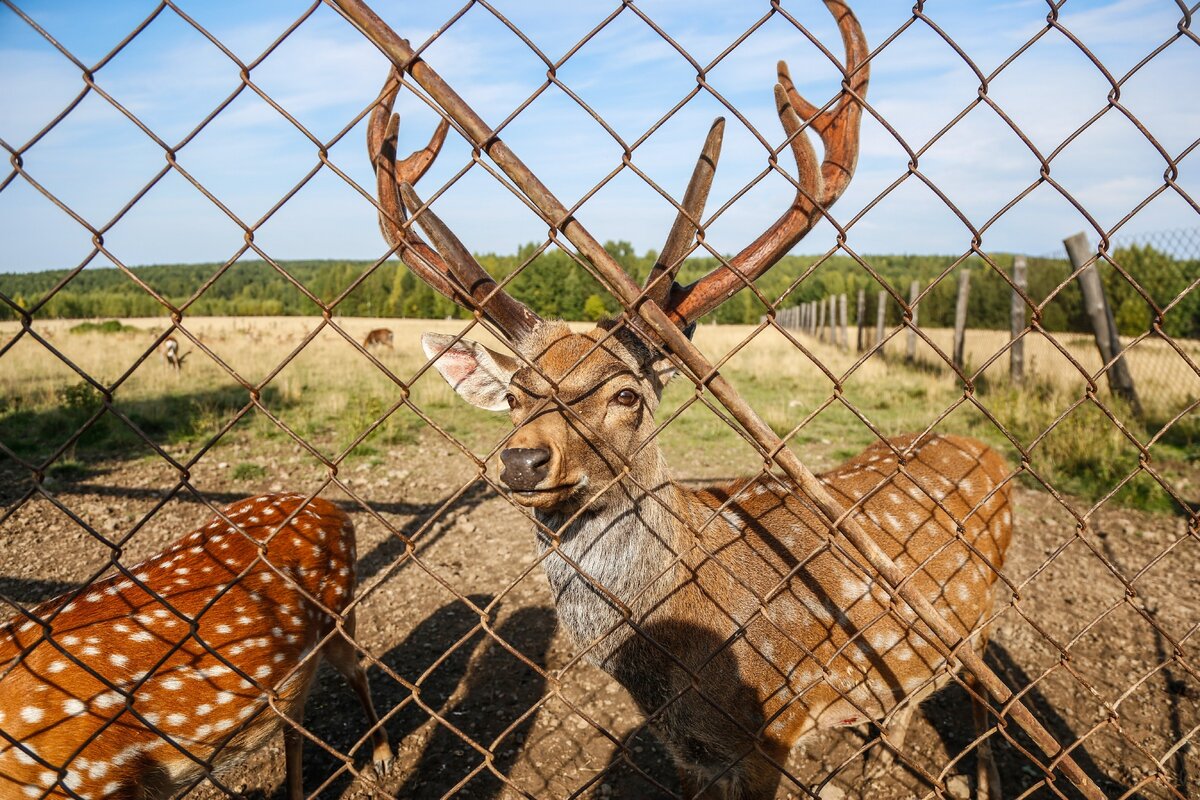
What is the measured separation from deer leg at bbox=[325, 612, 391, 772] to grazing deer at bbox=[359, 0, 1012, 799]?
1.39 metres

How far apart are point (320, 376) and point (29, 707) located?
470 inches

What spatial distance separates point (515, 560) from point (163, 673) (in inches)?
116

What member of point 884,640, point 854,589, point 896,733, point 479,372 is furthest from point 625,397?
point 896,733

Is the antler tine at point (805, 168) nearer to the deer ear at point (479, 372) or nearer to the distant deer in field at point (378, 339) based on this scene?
the deer ear at point (479, 372)

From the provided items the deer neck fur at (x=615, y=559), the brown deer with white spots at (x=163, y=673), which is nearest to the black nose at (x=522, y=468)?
the deer neck fur at (x=615, y=559)

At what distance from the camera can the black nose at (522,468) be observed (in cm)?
188

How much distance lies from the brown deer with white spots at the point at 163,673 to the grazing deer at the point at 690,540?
2.64ft

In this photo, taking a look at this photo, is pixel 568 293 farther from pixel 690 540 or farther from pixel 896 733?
pixel 690 540

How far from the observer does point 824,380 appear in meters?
13.5

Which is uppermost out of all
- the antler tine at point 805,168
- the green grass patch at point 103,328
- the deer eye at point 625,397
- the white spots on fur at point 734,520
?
the antler tine at point 805,168

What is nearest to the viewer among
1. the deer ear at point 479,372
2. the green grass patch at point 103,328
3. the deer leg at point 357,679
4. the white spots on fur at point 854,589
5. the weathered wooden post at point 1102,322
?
the deer ear at point 479,372

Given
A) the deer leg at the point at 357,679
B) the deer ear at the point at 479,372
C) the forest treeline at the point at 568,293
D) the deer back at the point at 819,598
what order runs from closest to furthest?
1. the deer back at the point at 819,598
2. the deer ear at the point at 479,372
3. the deer leg at the point at 357,679
4. the forest treeline at the point at 568,293

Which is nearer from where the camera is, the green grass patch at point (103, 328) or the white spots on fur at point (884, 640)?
the white spots on fur at point (884, 640)

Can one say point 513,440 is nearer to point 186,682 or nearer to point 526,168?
point 526,168
